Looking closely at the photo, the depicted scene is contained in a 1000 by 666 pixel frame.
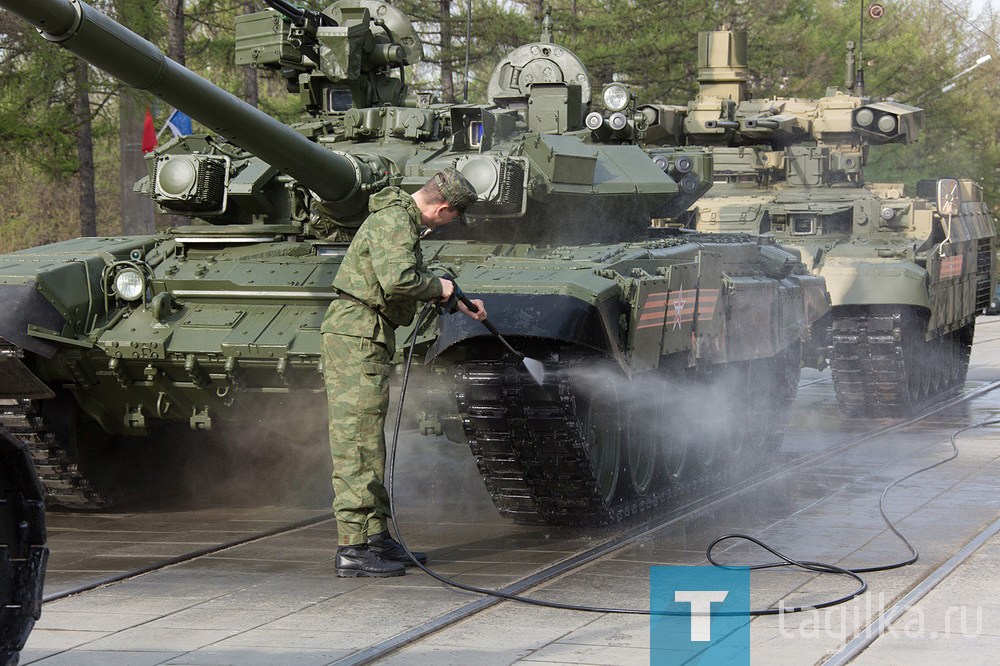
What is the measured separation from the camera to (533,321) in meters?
8.41

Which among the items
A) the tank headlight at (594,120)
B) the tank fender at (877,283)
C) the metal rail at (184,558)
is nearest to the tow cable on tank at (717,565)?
the metal rail at (184,558)

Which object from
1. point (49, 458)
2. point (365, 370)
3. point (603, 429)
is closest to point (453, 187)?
point (365, 370)

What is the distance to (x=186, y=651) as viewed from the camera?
6.55 m

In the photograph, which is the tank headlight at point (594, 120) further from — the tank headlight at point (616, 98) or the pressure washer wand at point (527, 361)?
the pressure washer wand at point (527, 361)

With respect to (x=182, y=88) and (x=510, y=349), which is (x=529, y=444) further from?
(x=182, y=88)

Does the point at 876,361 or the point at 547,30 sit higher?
the point at 547,30

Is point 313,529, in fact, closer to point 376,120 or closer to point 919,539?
point 376,120

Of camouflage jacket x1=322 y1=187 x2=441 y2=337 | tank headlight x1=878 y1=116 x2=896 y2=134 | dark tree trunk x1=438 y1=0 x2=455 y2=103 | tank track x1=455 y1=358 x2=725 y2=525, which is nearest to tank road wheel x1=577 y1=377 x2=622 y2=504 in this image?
tank track x1=455 y1=358 x2=725 y2=525

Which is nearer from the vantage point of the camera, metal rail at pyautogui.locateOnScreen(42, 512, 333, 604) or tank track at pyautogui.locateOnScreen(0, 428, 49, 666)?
tank track at pyautogui.locateOnScreen(0, 428, 49, 666)

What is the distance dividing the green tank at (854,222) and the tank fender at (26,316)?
9.62m

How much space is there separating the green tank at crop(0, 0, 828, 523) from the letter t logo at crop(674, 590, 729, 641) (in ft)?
5.33

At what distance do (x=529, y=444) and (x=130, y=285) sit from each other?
9.82ft

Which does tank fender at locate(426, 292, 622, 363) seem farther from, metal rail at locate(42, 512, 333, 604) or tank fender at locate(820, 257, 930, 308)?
tank fender at locate(820, 257, 930, 308)

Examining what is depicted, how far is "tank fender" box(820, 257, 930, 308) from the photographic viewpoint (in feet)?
53.2
